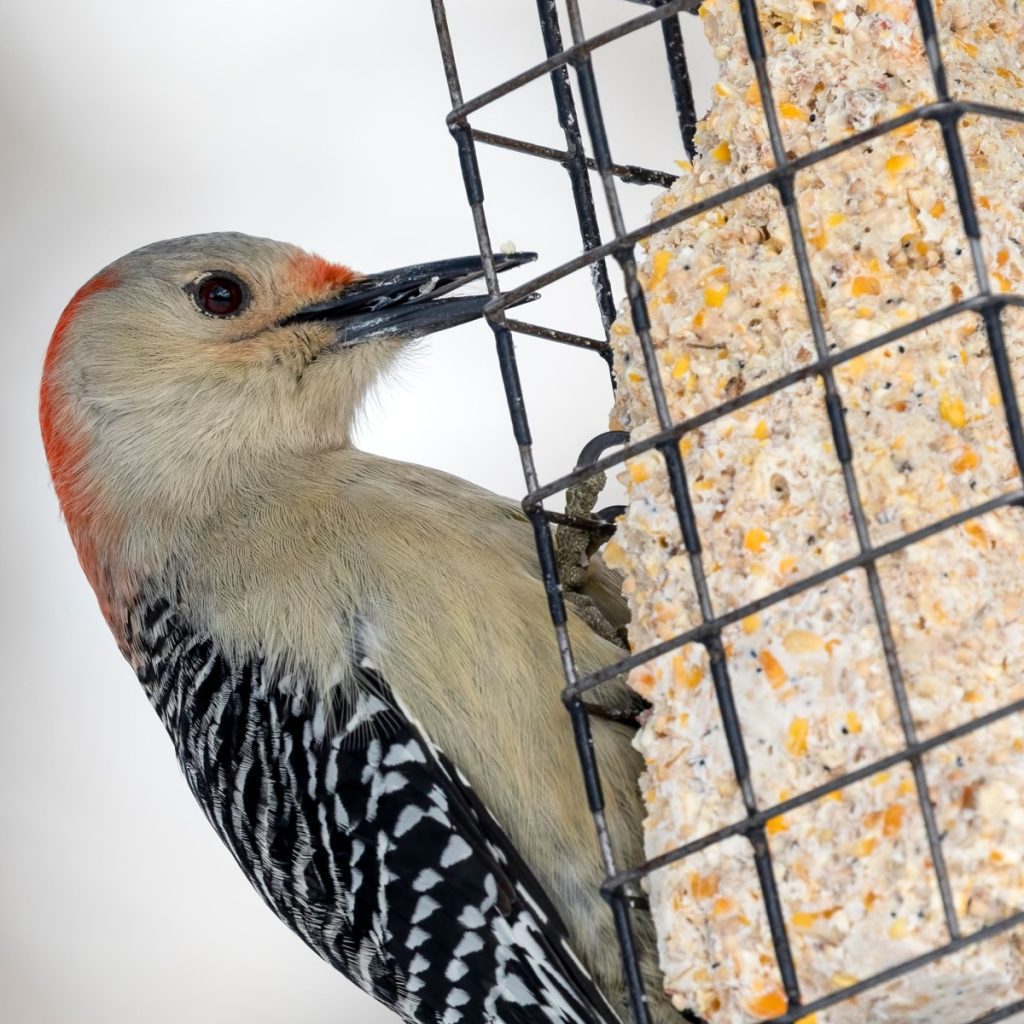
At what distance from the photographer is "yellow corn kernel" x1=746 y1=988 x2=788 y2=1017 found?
2.14 meters

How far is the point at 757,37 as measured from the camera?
2.13 meters

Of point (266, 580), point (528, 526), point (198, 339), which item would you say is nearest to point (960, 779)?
point (528, 526)

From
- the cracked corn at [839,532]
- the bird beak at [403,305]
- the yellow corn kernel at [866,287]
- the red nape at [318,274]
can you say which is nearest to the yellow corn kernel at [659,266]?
the cracked corn at [839,532]

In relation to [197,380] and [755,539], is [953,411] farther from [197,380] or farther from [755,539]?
[197,380]

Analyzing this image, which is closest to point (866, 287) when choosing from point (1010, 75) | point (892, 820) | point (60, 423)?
point (1010, 75)

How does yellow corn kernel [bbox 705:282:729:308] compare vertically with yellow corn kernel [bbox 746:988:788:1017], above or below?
above

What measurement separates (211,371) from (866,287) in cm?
153

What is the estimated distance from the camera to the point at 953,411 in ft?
7.02

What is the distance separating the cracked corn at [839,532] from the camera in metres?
2.05

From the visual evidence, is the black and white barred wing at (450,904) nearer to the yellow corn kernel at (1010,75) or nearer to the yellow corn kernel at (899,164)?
the yellow corn kernel at (899,164)

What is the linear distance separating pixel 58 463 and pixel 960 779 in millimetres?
2044

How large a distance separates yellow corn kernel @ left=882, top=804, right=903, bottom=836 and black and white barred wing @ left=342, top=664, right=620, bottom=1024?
733mm

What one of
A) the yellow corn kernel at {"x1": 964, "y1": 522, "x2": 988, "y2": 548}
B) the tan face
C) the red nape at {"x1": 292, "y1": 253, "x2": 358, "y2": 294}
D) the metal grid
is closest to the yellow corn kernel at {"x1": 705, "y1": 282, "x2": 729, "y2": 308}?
the metal grid

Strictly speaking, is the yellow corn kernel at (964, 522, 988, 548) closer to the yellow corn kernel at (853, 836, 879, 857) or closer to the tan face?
the yellow corn kernel at (853, 836, 879, 857)
